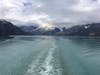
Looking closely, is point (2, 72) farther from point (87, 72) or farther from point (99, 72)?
point (99, 72)

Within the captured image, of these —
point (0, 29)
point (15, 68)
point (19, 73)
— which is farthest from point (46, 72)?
point (0, 29)

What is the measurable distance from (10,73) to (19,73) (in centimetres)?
93

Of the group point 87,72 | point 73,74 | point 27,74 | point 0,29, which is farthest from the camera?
point 0,29

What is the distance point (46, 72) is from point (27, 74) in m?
1.94

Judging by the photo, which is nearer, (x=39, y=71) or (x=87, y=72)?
(x=39, y=71)

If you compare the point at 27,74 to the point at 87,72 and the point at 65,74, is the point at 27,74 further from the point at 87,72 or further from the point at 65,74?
the point at 87,72

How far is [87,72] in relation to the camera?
69.1ft

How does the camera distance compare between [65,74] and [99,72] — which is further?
[99,72]

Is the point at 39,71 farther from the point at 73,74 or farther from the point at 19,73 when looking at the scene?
the point at 73,74

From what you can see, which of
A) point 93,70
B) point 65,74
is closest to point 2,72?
point 65,74

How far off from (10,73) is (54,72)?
4336 mm

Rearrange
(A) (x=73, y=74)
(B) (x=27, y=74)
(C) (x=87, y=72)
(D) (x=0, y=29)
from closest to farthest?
1. (B) (x=27, y=74)
2. (A) (x=73, y=74)
3. (C) (x=87, y=72)
4. (D) (x=0, y=29)

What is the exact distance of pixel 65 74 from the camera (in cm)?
1939

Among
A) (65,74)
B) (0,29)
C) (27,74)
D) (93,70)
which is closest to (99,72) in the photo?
(93,70)
